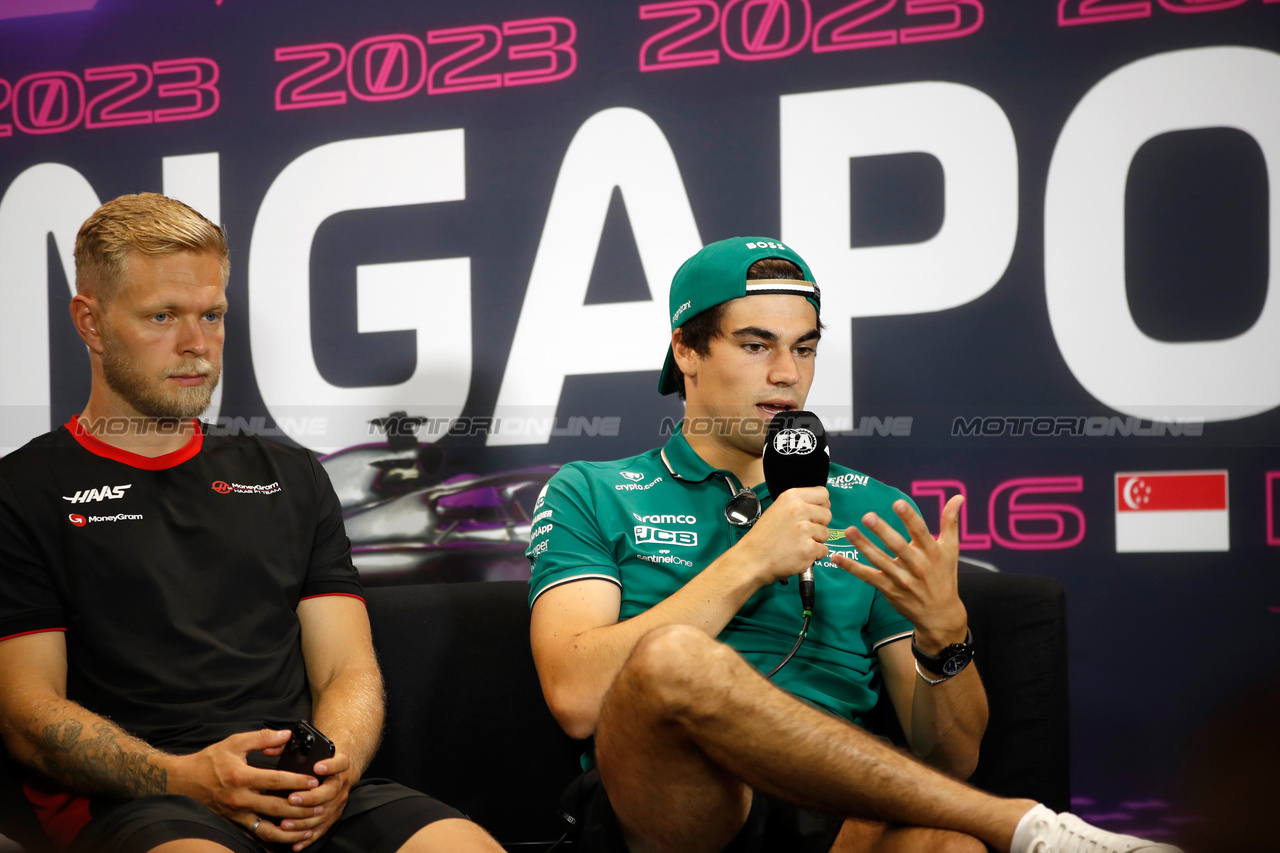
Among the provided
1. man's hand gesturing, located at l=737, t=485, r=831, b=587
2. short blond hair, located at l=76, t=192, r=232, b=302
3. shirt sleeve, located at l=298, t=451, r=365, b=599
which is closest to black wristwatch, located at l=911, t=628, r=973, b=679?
man's hand gesturing, located at l=737, t=485, r=831, b=587

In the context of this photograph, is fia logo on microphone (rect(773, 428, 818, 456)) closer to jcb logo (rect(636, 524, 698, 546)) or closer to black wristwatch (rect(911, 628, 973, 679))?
jcb logo (rect(636, 524, 698, 546))

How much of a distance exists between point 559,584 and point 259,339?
57.6 inches

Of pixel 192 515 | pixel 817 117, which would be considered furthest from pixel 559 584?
pixel 817 117

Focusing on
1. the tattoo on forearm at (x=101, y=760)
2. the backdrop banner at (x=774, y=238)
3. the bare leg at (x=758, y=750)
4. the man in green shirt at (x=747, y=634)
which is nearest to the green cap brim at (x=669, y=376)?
the man in green shirt at (x=747, y=634)

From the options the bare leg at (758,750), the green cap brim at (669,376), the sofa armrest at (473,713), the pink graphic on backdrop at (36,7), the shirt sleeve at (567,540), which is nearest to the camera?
the bare leg at (758,750)

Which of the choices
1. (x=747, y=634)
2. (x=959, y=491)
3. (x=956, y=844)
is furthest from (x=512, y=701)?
(x=959, y=491)

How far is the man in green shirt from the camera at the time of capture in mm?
1252

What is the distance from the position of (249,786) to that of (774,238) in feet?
5.56

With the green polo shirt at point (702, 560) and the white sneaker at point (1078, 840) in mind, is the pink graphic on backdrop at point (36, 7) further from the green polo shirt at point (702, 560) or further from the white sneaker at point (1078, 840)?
the white sneaker at point (1078, 840)

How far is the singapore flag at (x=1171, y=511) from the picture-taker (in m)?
2.18

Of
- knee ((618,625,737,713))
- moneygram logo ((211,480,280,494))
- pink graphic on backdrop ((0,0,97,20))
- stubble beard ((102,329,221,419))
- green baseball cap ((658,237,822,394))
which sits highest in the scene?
pink graphic on backdrop ((0,0,97,20))

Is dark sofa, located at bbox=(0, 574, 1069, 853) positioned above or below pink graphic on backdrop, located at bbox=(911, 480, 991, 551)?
below

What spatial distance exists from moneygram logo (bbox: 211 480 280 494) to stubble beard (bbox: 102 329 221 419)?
0.47 feet

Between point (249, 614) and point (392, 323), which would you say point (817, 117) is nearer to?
point (392, 323)
